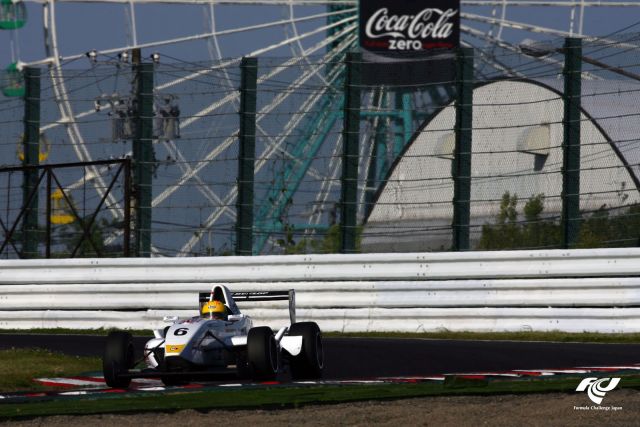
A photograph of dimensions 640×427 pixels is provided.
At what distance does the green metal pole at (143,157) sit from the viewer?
16.9 m

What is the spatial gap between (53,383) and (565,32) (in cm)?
4331

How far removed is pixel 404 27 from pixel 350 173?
1409 inches

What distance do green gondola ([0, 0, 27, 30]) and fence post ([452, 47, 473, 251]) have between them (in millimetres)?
40330

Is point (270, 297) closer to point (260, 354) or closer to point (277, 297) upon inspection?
point (277, 297)

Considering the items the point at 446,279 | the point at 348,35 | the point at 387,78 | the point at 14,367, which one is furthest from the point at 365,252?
the point at 348,35

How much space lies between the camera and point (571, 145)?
1526 centimetres

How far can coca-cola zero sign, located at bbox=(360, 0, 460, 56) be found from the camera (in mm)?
50781

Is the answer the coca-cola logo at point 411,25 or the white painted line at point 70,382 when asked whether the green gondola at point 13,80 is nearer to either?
the white painted line at point 70,382

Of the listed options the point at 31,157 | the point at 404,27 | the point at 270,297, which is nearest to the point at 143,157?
the point at 31,157

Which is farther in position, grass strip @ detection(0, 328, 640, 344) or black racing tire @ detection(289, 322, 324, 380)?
grass strip @ detection(0, 328, 640, 344)

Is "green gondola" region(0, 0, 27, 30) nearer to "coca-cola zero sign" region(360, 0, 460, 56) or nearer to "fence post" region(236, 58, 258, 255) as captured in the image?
"coca-cola zero sign" region(360, 0, 460, 56)

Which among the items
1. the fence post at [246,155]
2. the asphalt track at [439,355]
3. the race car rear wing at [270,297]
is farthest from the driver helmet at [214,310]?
the fence post at [246,155]

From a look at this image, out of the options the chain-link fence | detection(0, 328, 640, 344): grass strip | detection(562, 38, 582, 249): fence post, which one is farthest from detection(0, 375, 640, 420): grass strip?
the chain-link fence

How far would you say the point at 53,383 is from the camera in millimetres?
11344
